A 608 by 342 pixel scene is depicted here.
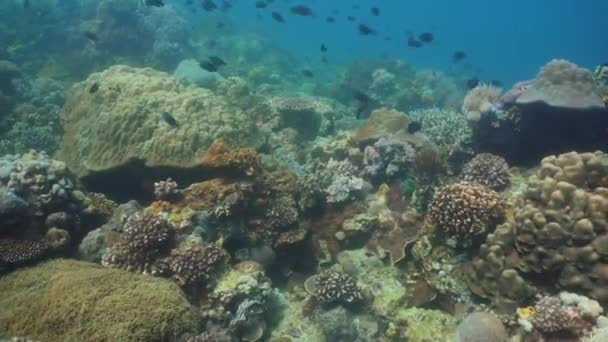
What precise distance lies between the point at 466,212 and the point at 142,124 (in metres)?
7.00

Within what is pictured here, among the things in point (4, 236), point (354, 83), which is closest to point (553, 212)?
point (4, 236)

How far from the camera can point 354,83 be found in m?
26.9

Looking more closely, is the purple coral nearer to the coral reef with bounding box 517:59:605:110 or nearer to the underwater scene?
the underwater scene

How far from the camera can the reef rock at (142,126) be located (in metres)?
9.54

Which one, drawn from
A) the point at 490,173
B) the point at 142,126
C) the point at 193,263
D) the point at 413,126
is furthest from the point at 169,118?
the point at 490,173

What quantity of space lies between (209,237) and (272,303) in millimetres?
1641

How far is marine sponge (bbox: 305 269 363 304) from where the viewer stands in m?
7.86

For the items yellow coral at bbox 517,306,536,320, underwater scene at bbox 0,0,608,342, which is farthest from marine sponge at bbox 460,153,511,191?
yellow coral at bbox 517,306,536,320

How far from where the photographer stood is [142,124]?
10047mm

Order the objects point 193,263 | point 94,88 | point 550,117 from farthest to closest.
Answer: point 94,88 < point 550,117 < point 193,263

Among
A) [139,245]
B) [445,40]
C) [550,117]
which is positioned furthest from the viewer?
[445,40]

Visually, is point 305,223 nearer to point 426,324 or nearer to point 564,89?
point 426,324

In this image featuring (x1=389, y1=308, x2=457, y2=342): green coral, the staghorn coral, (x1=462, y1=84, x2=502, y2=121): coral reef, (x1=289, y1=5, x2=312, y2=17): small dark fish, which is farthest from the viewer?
(x1=289, y1=5, x2=312, y2=17): small dark fish

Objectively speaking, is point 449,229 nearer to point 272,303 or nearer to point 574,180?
point 574,180
